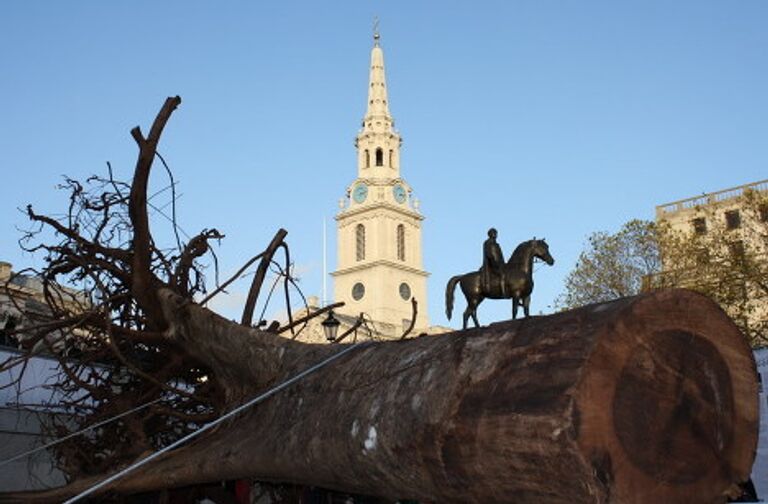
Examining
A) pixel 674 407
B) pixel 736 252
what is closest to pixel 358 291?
pixel 736 252

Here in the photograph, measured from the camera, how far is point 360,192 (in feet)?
273

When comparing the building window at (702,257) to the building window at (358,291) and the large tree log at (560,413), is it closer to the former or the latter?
the large tree log at (560,413)

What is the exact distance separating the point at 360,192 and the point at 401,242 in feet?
22.3

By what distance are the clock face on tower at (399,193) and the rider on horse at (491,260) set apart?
76122mm

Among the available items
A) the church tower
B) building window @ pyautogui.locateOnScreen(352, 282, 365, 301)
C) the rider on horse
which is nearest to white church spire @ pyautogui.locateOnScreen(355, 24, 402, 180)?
the church tower

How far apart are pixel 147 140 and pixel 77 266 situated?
6.84 ft

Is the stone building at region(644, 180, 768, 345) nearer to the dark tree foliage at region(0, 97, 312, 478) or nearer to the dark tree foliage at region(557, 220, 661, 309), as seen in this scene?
the dark tree foliage at region(557, 220, 661, 309)

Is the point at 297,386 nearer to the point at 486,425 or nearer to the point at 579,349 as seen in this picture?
the point at 486,425

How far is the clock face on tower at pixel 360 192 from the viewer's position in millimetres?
82688

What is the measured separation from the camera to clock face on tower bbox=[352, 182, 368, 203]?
82.7m

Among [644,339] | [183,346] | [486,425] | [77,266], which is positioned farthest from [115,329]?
[644,339]

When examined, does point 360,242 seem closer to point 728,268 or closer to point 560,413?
point 728,268

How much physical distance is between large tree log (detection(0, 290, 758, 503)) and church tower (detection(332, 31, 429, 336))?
7338cm

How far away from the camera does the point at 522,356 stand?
308cm
